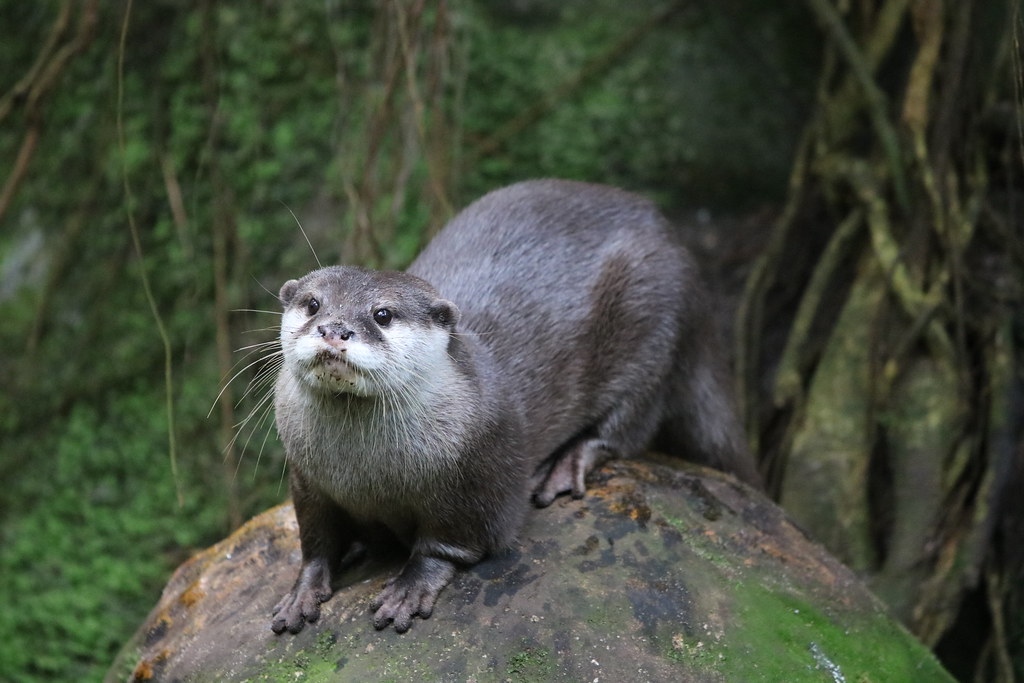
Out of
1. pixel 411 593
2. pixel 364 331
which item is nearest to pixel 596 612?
pixel 411 593

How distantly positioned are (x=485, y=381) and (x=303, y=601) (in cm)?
58

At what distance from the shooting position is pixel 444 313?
2.30m

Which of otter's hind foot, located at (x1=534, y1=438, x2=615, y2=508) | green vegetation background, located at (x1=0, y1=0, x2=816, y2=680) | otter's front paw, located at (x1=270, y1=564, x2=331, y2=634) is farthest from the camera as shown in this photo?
green vegetation background, located at (x1=0, y1=0, x2=816, y2=680)

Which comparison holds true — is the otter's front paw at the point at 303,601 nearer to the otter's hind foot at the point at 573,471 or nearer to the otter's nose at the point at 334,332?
the otter's hind foot at the point at 573,471

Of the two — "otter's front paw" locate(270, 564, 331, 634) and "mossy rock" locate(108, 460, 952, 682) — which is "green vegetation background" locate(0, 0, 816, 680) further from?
"otter's front paw" locate(270, 564, 331, 634)

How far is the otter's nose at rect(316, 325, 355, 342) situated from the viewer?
2047 millimetres

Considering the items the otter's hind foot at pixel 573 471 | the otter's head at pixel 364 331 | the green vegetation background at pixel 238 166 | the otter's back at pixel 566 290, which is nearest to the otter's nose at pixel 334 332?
the otter's head at pixel 364 331

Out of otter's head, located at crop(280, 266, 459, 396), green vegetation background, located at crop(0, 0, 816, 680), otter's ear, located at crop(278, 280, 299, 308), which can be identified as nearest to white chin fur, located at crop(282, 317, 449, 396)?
otter's head, located at crop(280, 266, 459, 396)

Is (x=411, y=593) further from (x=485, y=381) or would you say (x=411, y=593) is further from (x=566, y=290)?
(x=566, y=290)

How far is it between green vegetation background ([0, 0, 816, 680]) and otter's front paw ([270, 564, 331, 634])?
2.16 meters

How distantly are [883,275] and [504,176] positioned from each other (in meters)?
1.54

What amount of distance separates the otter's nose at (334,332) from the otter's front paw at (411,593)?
549 mm

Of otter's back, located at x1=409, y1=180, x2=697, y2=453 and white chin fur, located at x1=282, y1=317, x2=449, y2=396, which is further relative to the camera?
otter's back, located at x1=409, y1=180, x2=697, y2=453

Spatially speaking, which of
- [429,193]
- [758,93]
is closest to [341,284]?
[429,193]
